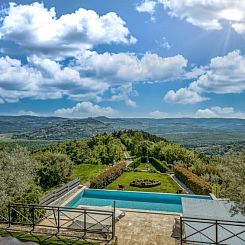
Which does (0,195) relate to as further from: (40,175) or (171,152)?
(171,152)

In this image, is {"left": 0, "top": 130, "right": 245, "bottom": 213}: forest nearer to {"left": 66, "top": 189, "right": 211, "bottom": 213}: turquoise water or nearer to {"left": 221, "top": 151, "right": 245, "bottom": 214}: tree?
{"left": 221, "top": 151, "right": 245, "bottom": 214}: tree

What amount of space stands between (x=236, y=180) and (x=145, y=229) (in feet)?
21.9

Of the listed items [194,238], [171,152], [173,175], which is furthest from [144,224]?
[171,152]

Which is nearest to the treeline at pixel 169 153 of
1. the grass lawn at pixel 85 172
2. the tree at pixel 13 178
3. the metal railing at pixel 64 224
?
the grass lawn at pixel 85 172

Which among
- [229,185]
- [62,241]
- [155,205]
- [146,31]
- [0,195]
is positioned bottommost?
[155,205]

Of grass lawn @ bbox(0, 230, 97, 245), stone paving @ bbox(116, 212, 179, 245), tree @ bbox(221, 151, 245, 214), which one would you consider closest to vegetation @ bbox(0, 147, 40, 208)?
grass lawn @ bbox(0, 230, 97, 245)

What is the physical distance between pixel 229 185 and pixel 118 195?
15388mm

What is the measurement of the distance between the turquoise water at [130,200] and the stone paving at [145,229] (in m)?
Answer: 4.25

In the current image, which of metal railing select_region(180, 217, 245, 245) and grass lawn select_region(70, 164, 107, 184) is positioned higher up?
metal railing select_region(180, 217, 245, 245)

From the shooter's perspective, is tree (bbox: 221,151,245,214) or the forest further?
the forest

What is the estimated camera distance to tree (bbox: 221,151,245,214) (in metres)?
9.20

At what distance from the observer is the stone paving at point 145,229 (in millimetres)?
12953

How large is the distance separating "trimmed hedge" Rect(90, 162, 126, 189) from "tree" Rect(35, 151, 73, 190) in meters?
2.90

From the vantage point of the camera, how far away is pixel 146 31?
2377cm
